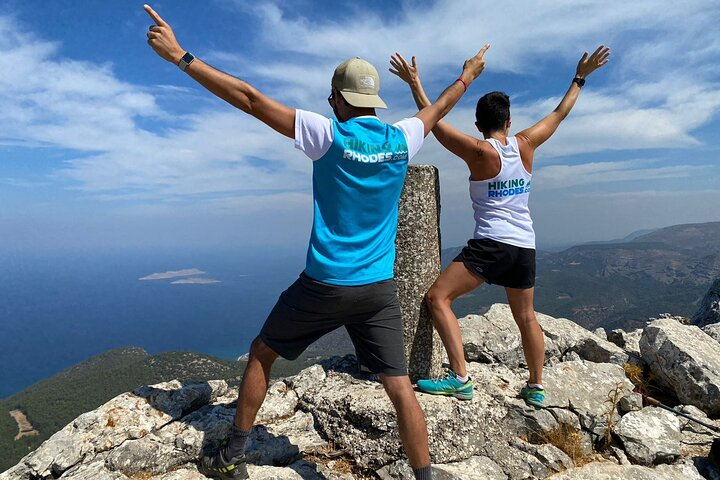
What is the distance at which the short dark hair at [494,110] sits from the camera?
510cm

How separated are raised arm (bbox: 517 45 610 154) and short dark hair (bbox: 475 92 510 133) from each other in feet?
1.15

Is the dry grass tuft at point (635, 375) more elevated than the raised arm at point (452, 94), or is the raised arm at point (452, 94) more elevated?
the raised arm at point (452, 94)

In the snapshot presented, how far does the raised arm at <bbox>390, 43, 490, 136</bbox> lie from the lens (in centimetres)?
400

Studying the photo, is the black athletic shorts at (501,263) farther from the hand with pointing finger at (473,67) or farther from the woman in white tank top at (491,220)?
the hand with pointing finger at (473,67)

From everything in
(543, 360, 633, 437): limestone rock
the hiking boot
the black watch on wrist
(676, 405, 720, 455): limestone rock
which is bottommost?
(676, 405, 720, 455): limestone rock

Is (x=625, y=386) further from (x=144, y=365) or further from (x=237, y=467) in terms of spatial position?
(x=144, y=365)

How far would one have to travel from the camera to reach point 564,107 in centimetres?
564

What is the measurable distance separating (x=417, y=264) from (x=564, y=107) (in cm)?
280

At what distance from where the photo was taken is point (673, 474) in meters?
5.00

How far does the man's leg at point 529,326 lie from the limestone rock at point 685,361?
8.65ft

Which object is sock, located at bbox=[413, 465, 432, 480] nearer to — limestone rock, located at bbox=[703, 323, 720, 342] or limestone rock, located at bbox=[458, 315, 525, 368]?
limestone rock, located at bbox=[458, 315, 525, 368]

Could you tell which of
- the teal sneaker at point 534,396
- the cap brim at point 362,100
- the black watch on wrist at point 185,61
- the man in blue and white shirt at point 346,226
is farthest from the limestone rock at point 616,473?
the black watch on wrist at point 185,61

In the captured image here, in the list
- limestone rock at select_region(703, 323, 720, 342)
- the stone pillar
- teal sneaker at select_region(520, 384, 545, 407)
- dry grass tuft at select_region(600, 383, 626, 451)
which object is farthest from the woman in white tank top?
limestone rock at select_region(703, 323, 720, 342)

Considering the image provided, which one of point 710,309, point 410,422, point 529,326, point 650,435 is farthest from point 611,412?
point 710,309
